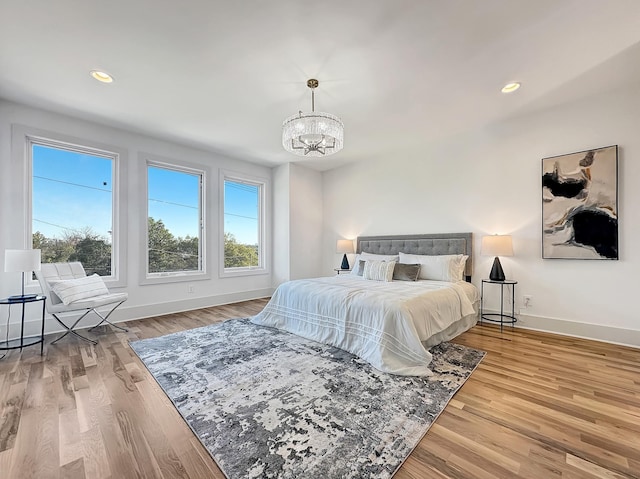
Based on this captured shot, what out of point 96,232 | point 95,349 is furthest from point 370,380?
point 96,232

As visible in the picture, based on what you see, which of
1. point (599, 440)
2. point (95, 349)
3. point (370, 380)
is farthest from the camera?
point (95, 349)

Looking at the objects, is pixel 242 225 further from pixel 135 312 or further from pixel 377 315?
pixel 377 315

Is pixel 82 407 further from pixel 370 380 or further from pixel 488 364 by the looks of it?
pixel 488 364

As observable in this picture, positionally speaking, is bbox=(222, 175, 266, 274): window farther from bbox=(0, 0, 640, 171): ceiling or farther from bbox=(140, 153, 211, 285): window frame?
bbox=(0, 0, 640, 171): ceiling

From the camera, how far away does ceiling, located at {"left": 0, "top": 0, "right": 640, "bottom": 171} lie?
1997mm

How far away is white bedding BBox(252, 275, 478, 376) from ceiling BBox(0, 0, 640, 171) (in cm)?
220

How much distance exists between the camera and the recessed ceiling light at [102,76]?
8.86ft

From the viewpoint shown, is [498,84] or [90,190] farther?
[90,190]

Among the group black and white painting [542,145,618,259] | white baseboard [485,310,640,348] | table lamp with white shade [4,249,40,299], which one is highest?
black and white painting [542,145,618,259]

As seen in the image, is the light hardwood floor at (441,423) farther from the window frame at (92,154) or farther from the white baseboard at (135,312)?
the window frame at (92,154)

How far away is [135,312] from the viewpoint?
4.15 metres

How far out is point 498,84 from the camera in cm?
289

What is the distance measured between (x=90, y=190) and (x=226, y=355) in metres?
3.25

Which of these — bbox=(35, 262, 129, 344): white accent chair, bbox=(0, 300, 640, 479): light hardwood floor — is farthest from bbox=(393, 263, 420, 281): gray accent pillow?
bbox=(35, 262, 129, 344): white accent chair
